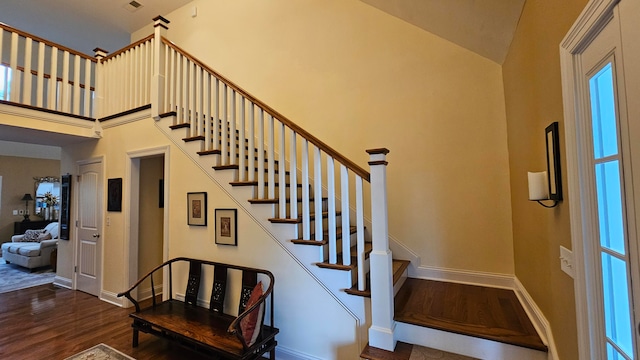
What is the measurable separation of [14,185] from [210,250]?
30.8ft

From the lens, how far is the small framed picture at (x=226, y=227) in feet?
9.26

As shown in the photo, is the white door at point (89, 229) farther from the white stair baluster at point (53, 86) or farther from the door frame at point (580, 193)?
the door frame at point (580, 193)

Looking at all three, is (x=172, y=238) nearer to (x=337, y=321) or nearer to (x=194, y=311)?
(x=194, y=311)

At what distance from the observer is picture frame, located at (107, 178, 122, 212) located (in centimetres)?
385

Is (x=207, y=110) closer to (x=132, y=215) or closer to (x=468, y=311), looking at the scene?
(x=132, y=215)

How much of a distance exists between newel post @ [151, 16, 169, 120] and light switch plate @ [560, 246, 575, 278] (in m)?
4.18

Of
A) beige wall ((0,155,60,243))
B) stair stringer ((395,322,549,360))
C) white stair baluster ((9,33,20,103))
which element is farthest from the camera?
beige wall ((0,155,60,243))

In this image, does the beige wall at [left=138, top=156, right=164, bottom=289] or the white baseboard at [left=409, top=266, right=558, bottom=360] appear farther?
the beige wall at [left=138, top=156, right=164, bottom=289]

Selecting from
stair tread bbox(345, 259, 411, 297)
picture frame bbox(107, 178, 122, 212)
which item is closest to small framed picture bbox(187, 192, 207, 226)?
picture frame bbox(107, 178, 122, 212)

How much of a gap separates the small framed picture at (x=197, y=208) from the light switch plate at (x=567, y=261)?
3.10 metres

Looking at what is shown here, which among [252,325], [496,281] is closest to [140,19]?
[252,325]

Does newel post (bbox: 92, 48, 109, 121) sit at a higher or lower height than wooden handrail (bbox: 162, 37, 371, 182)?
higher

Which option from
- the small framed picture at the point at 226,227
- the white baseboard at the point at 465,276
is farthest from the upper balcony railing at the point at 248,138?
the white baseboard at the point at 465,276

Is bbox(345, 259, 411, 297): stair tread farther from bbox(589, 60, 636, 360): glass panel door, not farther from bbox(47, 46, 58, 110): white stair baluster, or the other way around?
bbox(47, 46, 58, 110): white stair baluster
